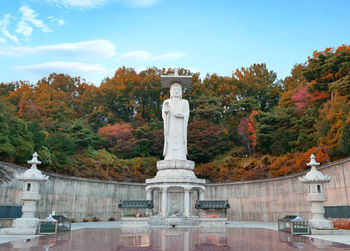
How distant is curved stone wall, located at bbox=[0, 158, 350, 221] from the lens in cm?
1833

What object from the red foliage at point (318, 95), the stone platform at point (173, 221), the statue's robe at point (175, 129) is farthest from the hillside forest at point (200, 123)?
the stone platform at point (173, 221)

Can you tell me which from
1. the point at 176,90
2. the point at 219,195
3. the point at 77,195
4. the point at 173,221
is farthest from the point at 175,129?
the point at 77,195

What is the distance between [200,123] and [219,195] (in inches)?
397

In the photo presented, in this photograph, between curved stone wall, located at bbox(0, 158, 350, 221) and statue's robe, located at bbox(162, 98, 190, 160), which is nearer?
curved stone wall, located at bbox(0, 158, 350, 221)

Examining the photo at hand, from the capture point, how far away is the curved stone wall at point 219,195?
18.3 metres

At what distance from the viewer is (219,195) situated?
92.5 feet

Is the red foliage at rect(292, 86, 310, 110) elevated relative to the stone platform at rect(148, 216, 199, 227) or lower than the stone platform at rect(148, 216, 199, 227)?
elevated

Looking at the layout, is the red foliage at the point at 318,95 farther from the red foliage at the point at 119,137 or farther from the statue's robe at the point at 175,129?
the red foliage at the point at 119,137

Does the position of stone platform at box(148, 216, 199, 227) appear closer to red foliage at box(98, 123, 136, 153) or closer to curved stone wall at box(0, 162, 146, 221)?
curved stone wall at box(0, 162, 146, 221)

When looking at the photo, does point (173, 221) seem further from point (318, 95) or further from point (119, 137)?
point (119, 137)

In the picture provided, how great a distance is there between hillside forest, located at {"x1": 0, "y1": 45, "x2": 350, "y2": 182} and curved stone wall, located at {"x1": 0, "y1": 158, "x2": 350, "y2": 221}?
4.85 feet

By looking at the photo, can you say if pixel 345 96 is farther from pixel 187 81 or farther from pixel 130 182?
pixel 130 182

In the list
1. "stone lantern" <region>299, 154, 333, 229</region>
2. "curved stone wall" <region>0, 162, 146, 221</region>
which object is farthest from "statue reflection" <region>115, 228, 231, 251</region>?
"curved stone wall" <region>0, 162, 146, 221</region>

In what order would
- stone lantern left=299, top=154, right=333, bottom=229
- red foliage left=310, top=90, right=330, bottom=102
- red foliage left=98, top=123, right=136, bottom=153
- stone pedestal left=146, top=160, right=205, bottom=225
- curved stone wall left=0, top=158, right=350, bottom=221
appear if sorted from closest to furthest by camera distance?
stone lantern left=299, top=154, right=333, bottom=229, curved stone wall left=0, top=158, right=350, bottom=221, stone pedestal left=146, top=160, right=205, bottom=225, red foliage left=310, top=90, right=330, bottom=102, red foliage left=98, top=123, right=136, bottom=153
